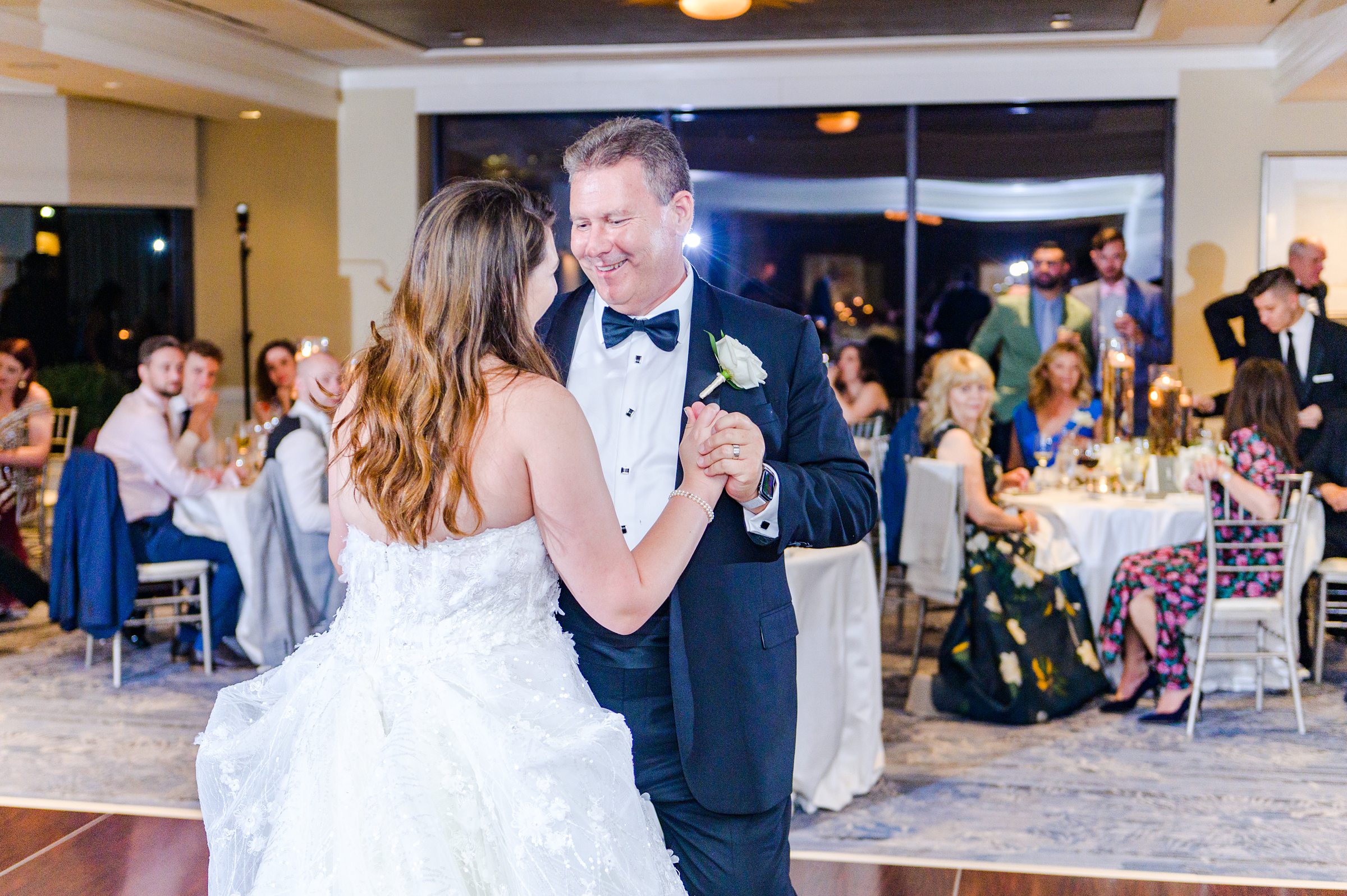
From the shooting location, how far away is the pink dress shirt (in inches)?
210

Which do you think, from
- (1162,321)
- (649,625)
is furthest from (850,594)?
(1162,321)

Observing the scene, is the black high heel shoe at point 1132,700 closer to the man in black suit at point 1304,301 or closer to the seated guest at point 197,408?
the man in black suit at point 1304,301

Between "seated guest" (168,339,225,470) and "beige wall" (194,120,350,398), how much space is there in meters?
3.19

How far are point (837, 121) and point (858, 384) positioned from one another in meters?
1.94

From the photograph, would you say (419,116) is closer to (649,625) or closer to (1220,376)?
(1220,376)

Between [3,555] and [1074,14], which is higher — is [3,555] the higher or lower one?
the lower one

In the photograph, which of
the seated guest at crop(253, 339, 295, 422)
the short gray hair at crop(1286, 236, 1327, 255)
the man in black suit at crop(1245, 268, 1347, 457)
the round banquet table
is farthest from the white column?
the short gray hair at crop(1286, 236, 1327, 255)

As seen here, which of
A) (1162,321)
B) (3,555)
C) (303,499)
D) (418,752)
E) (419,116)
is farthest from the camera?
(419,116)

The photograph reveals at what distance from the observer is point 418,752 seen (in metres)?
1.60

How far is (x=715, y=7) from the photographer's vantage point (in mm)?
6273

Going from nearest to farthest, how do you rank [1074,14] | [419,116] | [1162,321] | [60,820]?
[60,820] → [1074,14] → [1162,321] → [419,116]

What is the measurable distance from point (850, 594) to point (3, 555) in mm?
3946

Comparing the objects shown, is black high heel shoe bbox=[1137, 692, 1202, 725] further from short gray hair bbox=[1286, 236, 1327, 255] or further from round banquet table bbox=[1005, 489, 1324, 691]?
short gray hair bbox=[1286, 236, 1327, 255]

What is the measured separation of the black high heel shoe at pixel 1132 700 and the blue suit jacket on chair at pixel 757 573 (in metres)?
3.38
